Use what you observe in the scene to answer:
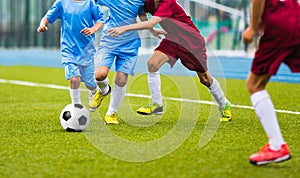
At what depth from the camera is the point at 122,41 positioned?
25.2 feet

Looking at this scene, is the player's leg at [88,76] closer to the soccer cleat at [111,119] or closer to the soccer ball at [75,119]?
the soccer cleat at [111,119]

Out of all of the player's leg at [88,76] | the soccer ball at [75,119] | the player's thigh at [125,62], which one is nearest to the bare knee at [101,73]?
the player's thigh at [125,62]

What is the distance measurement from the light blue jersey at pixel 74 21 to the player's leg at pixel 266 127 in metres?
3.12

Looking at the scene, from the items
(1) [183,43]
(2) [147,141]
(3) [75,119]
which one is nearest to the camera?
(2) [147,141]

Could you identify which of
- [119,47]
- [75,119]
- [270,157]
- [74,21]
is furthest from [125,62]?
[270,157]

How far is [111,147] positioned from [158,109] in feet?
8.10

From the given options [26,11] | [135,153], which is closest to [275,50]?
[135,153]

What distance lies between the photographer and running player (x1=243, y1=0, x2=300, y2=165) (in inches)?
200

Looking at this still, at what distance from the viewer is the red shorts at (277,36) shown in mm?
5098

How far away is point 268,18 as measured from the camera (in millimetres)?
5109

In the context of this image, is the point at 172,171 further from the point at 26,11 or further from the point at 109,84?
the point at 26,11

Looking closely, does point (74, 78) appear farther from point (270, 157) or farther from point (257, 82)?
point (270, 157)

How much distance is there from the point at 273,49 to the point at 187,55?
2730 millimetres

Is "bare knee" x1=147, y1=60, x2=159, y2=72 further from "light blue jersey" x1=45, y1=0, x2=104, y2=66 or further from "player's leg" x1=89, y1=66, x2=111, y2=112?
"light blue jersey" x1=45, y1=0, x2=104, y2=66
